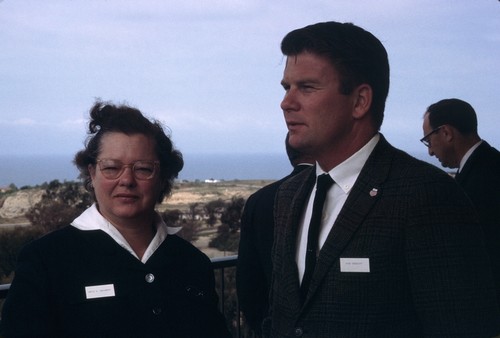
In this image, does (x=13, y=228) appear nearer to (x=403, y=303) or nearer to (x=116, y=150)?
(x=116, y=150)

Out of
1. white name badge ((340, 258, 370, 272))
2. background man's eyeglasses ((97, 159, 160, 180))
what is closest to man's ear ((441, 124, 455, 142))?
background man's eyeglasses ((97, 159, 160, 180))

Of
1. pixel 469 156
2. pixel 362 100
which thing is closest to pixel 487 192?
pixel 469 156

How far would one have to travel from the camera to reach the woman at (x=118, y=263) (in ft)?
6.61

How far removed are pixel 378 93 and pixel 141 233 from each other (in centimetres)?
90

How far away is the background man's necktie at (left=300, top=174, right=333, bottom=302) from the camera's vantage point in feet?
6.15

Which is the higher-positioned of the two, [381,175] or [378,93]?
[378,93]

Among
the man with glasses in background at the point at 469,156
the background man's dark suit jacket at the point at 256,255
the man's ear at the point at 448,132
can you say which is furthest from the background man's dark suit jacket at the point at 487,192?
the background man's dark suit jacket at the point at 256,255

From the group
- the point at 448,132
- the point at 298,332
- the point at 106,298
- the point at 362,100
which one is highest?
the point at 448,132

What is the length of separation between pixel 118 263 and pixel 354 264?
0.79 metres

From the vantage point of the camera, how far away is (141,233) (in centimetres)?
228

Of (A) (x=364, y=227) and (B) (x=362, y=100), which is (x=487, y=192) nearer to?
(B) (x=362, y=100)

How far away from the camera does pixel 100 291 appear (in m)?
2.09

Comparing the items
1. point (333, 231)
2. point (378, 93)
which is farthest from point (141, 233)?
point (378, 93)

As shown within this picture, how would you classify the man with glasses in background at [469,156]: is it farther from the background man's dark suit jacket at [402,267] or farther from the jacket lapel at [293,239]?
the background man's dark suit jacket at [402,267]
